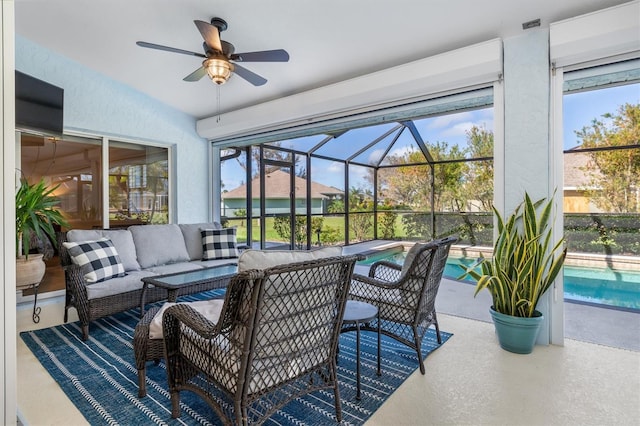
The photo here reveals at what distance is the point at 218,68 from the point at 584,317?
4.26 meters

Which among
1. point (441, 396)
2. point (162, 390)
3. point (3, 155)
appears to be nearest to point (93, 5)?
point (3, 155)

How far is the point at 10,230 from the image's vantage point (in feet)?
3.63

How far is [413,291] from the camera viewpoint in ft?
7.73

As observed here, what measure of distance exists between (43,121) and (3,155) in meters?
3.03

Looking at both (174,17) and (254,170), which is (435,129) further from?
(174,17)

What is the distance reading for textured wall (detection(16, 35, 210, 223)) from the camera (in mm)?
3834

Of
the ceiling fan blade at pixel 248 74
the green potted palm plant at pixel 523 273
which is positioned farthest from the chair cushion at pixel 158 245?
the green potted palm plant at pixel 523 273

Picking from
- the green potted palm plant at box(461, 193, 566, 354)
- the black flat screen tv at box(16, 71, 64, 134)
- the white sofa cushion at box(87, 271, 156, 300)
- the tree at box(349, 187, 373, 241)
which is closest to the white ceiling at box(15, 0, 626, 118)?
the black flat screen tv at box(16, 71, 64, 134)

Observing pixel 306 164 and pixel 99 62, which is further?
pixel 306 164

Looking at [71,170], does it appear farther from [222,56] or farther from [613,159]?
[613,159]

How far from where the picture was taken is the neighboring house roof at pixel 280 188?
5930mm

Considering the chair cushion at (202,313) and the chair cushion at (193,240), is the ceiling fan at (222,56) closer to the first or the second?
the chair cushion at (202,313)

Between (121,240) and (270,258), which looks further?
(121,240)

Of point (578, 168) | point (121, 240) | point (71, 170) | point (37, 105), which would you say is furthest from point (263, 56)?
point (578, 168)
